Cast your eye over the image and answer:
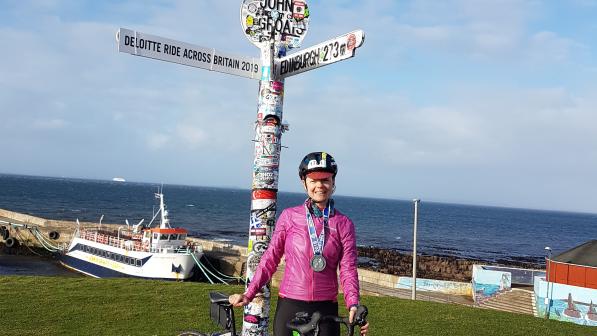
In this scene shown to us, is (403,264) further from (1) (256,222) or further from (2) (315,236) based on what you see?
Result: (2) (315,236)

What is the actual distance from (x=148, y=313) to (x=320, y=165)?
7.65 meters

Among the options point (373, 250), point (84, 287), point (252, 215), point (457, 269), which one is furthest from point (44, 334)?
point (373, 250)

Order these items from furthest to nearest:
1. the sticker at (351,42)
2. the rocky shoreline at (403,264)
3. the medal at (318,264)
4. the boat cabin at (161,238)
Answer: the rocky shoreline at (403,264) → the boat cabin at (161,238) → the sticker at (351,42) → the medal at (318,264)

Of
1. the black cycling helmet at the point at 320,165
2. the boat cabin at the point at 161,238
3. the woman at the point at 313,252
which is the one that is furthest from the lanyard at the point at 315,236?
the boat cabin at the point at 161,238

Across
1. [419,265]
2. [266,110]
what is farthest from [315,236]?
[419,265]

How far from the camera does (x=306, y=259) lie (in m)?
4.26

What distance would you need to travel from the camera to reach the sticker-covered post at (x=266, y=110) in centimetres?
650

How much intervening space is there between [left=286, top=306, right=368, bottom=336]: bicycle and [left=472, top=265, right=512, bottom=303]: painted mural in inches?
931

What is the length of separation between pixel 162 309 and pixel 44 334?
A: 8.54 feet

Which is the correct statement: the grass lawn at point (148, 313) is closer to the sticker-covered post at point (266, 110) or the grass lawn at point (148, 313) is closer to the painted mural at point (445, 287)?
the sticker-covered post at point (266, 110)

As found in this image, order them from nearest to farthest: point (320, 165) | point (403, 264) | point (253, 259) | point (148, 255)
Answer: point (320, 165)
point (253, 259)
point (148, 255)
point (403, 264)

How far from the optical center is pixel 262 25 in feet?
21.5

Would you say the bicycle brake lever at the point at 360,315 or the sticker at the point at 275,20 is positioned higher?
the sticker at the point at 275,20

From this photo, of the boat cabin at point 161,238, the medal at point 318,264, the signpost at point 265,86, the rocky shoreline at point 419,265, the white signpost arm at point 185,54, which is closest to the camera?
the medal at point 318,264
